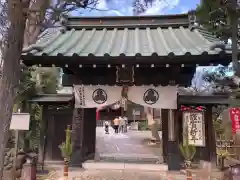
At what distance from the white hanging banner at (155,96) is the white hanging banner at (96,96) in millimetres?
470

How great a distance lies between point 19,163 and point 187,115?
17.1ft

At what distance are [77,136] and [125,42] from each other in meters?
3.45

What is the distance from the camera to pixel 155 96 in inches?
288

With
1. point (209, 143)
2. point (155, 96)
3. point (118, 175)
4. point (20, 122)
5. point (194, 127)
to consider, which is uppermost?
point (155, 96)

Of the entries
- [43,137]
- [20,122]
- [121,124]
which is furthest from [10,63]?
[121,124]

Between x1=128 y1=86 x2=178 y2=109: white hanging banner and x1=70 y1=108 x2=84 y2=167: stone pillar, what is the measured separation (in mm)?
1841

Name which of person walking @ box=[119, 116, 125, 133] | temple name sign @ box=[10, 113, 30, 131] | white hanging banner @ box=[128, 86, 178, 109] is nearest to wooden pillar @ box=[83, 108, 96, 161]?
white hanging banner @ box=[128, 86, 178, 109]

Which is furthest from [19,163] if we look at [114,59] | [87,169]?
[114,59]

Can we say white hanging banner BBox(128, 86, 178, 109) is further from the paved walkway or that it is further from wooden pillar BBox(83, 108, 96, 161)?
the paved walkway

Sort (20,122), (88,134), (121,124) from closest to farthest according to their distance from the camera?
1. (20,122)
2. (88,134)
3. (121,124)

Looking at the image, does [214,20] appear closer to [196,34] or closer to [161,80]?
[196,34]

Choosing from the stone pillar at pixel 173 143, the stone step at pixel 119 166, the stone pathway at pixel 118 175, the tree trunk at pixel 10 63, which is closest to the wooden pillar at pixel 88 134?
the stone step at pixel 119 166

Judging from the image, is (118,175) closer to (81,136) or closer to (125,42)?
(81,136)

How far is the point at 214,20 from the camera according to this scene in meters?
6.51
